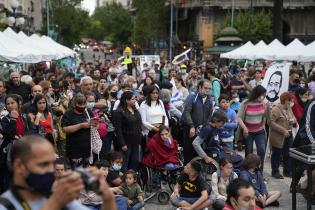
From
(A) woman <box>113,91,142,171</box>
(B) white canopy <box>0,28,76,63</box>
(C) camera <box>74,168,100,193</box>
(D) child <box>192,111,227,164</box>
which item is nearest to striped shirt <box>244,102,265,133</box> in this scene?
(D) child <box>192,111,227,164</box>

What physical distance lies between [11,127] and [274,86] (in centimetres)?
662

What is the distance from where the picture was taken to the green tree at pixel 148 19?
198 feet

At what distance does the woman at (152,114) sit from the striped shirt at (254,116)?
146 centimetres

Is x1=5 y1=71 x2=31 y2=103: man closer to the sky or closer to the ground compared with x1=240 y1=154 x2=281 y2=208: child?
closer to the sky

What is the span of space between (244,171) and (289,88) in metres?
5.58

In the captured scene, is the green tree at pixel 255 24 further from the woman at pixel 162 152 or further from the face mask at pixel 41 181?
the face mask at pixel 41 181

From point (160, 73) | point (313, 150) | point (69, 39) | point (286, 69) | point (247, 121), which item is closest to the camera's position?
point (313, 150)

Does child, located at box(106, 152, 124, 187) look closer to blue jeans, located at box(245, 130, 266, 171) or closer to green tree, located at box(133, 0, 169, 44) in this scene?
blue jeans, located at box(245, 130, 266, 171)

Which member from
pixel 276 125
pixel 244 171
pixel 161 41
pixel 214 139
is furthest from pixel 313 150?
pixel 161 41

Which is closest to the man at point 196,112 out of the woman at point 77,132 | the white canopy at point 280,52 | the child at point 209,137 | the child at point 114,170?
the child at point 209,137

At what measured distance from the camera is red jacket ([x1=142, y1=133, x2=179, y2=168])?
873cm

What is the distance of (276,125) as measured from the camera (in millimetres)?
9969

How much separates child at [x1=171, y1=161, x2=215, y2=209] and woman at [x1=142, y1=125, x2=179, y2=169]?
1.11m

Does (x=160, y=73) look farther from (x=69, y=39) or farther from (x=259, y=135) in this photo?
(x=69, y=39)
